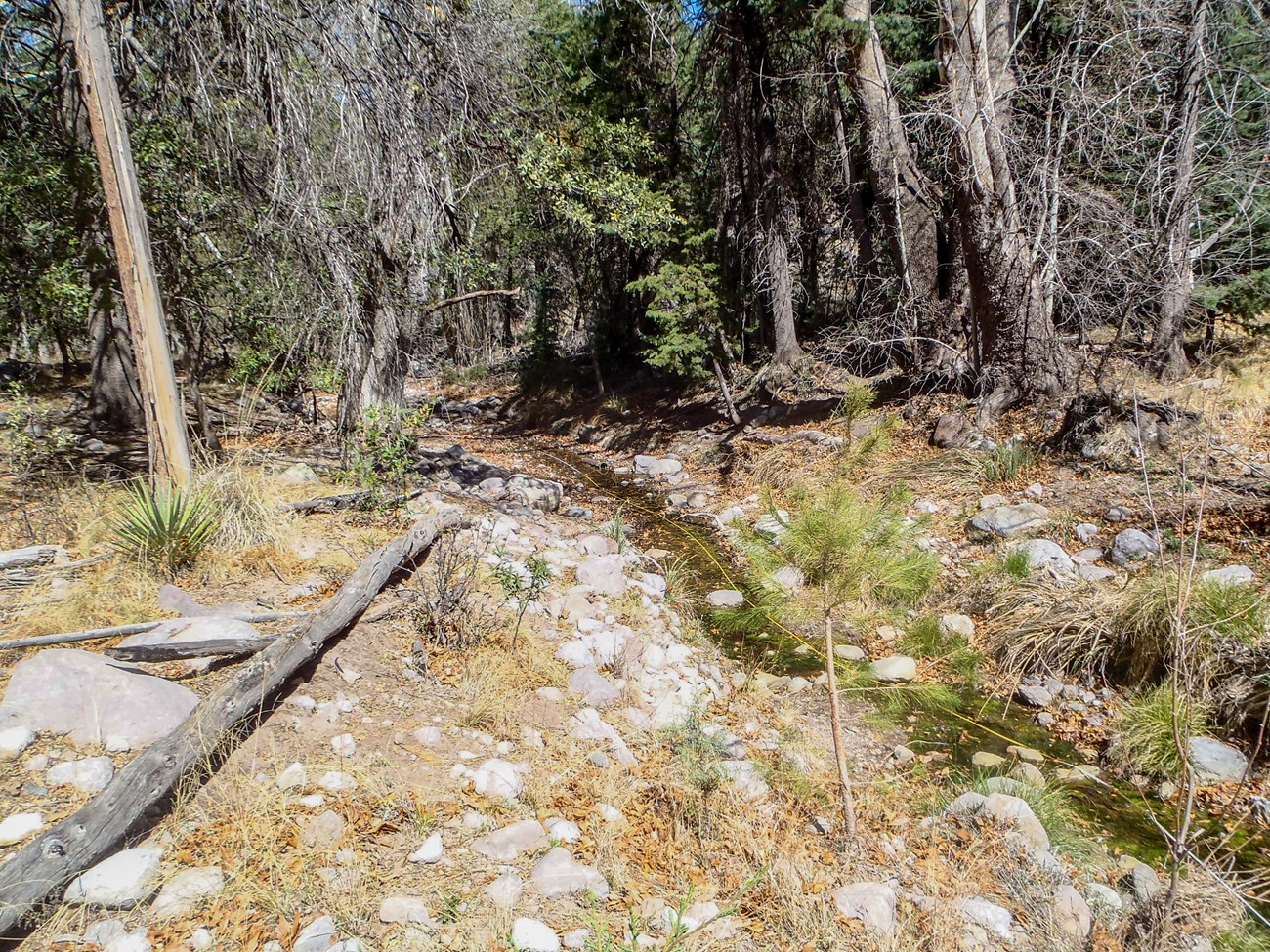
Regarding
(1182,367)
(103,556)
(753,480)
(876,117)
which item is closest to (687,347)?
(753,480)

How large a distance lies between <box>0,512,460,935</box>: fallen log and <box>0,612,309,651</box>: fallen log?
274mm

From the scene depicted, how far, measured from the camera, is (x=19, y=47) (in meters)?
5.78

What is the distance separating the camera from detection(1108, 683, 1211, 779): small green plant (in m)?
3.87

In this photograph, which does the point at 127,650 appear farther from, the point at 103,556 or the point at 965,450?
the point at 965,450

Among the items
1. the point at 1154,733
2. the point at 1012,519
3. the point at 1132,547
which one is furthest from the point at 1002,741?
the point at 1012,519

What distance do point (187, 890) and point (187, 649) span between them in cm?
135

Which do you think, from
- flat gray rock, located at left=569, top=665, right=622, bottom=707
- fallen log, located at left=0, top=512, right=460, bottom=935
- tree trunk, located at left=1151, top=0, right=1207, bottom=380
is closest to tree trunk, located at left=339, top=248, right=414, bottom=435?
fallen log, located at left=0, top=512, right=460, bottom=935

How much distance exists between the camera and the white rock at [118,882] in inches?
87.0

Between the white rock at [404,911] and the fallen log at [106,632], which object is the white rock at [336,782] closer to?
the white rock at [404,911]

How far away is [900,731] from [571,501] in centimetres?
551

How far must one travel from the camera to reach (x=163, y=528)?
4.29 metres

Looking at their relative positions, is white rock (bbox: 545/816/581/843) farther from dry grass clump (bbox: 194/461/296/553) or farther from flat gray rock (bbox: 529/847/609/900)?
dry grass clump (bbox: 194/461/296/553)

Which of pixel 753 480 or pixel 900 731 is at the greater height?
pixel 753 480

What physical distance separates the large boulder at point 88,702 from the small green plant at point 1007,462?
7.27 m
